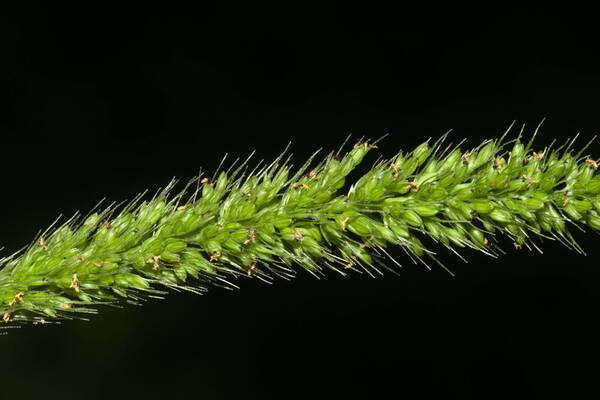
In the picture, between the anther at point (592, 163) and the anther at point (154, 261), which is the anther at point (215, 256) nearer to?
the anther at point (154, 261)

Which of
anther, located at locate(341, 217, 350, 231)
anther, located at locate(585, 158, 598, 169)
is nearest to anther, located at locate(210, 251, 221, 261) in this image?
anther, located at locate(341, 217, 350, 231)

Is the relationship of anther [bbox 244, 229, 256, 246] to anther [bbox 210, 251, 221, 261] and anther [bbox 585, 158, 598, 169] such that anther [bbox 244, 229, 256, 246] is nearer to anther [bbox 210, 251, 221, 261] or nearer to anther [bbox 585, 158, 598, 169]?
anther [bbox 210, 251, 221, 261]

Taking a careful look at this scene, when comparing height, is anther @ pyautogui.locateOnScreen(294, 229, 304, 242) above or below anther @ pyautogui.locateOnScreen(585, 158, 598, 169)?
above

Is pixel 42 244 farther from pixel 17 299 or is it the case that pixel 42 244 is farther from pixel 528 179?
pixel 528 179

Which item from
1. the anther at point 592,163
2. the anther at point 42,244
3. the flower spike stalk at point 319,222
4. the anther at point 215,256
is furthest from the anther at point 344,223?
the anther at point 42,244

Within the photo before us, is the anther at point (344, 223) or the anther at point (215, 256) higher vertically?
the anther at point (215, 256)

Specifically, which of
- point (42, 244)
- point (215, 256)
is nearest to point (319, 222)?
point (215, 256)

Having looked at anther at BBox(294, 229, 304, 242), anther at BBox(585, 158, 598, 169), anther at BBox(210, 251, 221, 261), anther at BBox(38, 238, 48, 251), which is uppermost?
anther at BBox(38, 238, 48, 251)

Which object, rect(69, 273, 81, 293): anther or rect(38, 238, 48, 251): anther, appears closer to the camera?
rect(69, 273, 81, 293): anther
